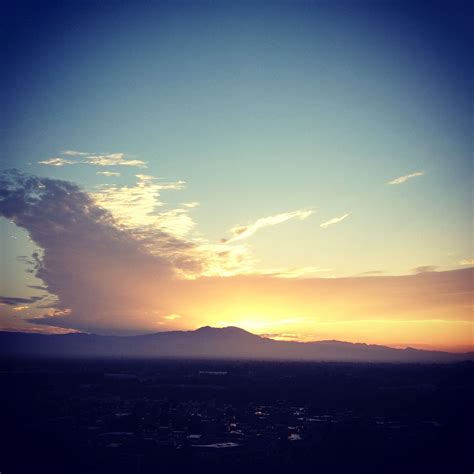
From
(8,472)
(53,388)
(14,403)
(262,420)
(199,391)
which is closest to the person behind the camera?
(8,472)

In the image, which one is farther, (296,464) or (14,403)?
(14,403)

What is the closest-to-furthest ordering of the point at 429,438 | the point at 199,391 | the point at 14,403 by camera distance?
the point at 429,438, the point at 14,403, the point at 199,391

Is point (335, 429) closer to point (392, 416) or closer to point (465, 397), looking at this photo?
point (392, 416)

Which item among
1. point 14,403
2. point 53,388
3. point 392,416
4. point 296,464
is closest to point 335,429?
point 296,464

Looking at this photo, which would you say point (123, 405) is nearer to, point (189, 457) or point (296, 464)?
point (189, 457)

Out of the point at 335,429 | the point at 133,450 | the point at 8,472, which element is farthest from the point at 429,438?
the point at 8,472

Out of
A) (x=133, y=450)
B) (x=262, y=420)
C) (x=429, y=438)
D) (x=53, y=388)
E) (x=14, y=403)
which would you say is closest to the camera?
(x=133, y=450)
